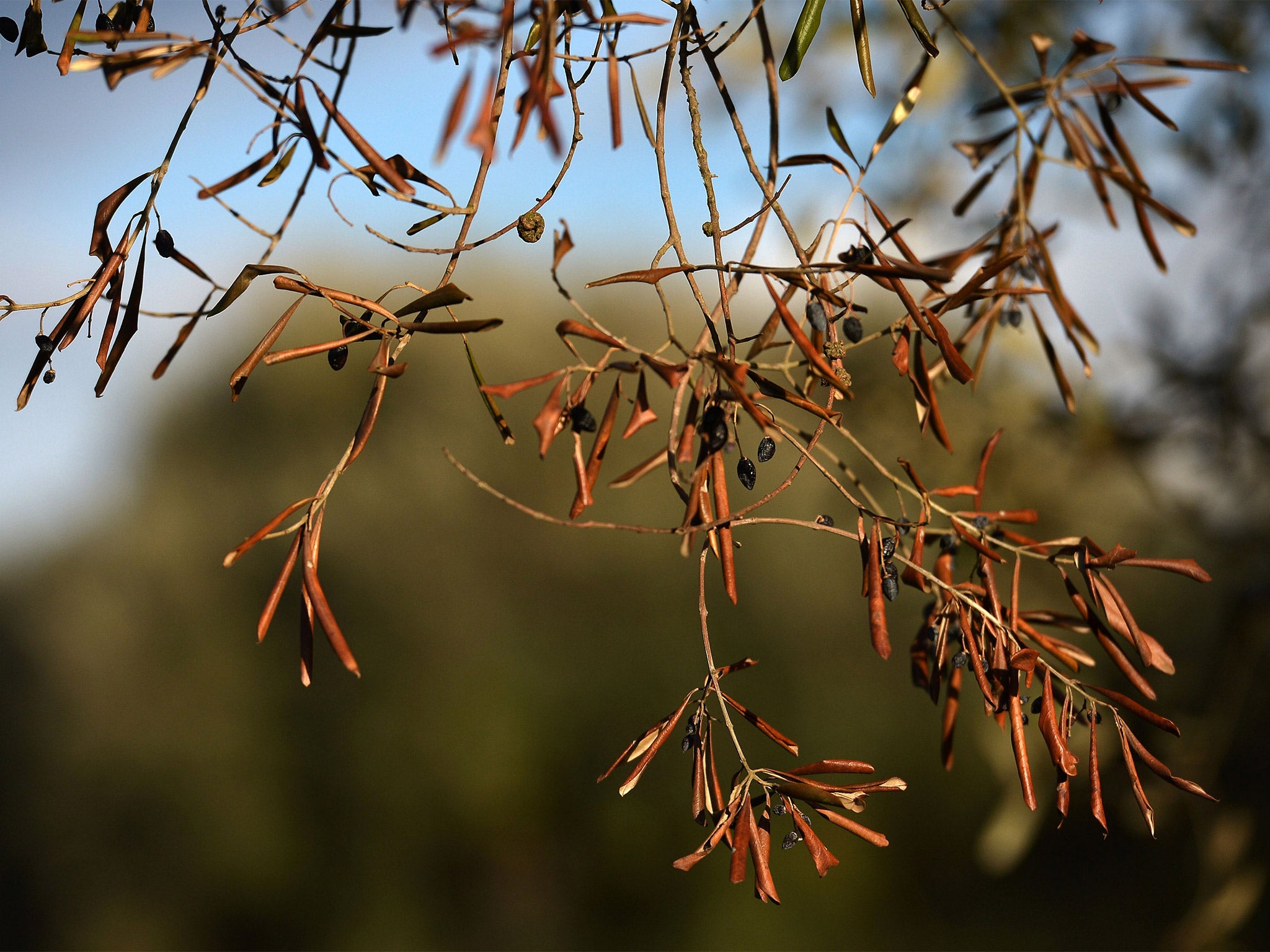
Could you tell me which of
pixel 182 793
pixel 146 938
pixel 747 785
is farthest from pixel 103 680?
pixel 747 785

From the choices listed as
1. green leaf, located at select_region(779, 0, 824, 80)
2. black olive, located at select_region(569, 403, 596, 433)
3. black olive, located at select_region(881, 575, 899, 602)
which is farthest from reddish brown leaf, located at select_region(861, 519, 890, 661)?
green leaf, located at select_region(779, 0, 824, 80)

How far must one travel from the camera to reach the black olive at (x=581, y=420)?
1.19 ft

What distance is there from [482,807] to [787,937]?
3.56 ft

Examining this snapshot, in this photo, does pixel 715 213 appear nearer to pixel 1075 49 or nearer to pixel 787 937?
pixel 1075 49

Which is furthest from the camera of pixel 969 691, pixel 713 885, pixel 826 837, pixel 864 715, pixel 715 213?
pixel 864 715

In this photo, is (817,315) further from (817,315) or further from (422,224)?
(422,224)

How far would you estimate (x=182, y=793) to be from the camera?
275 centimetres

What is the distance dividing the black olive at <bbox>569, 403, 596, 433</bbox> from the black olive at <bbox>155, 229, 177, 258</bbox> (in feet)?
0.71

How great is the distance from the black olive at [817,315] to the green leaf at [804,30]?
0.40 ft

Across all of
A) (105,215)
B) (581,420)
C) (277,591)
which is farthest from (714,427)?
(105,215)

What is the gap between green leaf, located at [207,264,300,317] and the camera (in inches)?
13.0

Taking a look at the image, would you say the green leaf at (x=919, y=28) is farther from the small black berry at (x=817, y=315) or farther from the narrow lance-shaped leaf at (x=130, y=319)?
the narrow lance-shaped leaf at (x=130, y=319)

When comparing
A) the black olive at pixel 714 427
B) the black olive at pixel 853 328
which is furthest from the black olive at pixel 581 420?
the black olive at pixel 853 328

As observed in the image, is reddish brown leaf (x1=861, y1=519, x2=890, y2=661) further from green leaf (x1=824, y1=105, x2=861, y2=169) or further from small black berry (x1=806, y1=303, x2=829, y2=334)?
green leaf (x1=824, y1=105, x2=861, y2=169)
